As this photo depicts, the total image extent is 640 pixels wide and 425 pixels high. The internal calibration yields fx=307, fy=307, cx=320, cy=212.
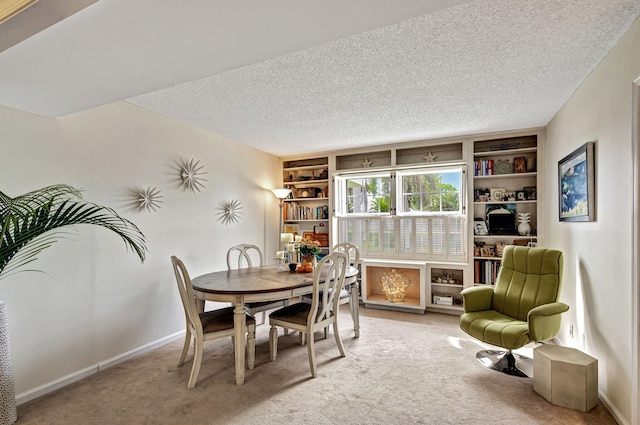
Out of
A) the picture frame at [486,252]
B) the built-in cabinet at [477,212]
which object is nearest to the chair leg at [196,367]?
the built-in cabinet at [477,212]

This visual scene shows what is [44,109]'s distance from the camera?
2.30 meters

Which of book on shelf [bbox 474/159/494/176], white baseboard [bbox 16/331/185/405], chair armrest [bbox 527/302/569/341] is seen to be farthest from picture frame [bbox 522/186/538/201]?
white baseboard [bbox 16/331/185/405]

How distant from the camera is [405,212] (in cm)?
480

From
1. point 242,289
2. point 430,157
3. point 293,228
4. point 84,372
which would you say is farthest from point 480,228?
point 84,372

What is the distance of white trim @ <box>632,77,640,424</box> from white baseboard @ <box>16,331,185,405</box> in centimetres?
382

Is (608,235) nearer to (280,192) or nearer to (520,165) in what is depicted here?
(520,165)

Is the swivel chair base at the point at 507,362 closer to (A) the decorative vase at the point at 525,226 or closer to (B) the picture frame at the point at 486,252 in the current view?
(B) the picture frame at the point at 486,252

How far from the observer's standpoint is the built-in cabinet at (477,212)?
13.4 ft

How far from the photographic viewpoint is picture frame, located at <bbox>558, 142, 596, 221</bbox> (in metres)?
2.39

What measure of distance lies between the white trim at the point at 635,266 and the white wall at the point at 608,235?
0.04 metres

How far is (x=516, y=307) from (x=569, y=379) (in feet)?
2.73

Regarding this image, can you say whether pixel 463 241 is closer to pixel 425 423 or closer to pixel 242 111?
pixel 425 423

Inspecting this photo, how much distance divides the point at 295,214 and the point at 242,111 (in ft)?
8.34

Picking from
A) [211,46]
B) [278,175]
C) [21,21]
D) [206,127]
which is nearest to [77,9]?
[21,21]
